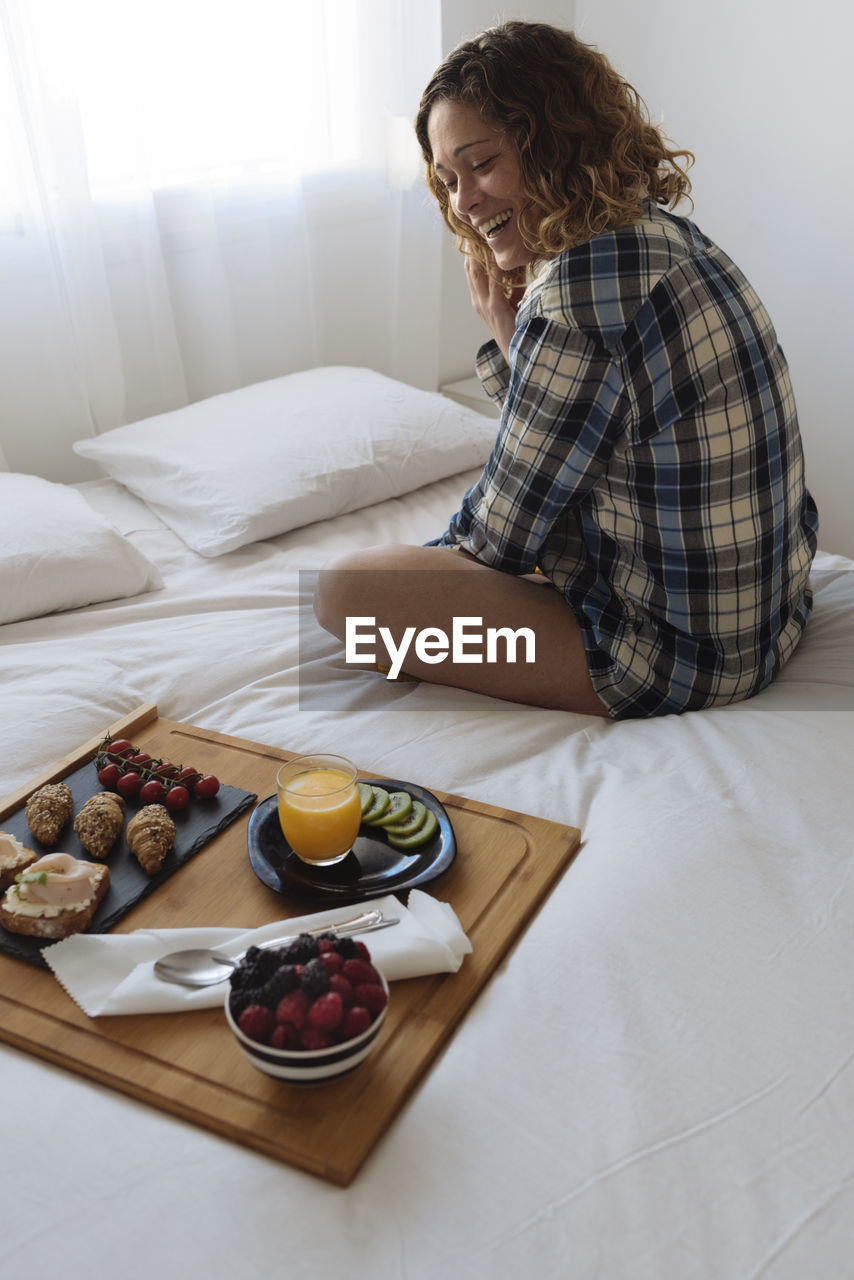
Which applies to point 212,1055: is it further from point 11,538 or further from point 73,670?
point 11,538

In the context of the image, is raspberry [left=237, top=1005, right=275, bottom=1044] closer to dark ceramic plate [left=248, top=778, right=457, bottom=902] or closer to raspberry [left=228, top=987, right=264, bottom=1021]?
raspberry [left=228, top=987, right=264, bottom=1021]

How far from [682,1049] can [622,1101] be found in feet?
0.24

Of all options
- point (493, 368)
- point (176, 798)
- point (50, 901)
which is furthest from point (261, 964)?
point (493, 368)

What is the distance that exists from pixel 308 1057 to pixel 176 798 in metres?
0.43

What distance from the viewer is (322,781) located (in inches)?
41.2

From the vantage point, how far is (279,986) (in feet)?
2.55

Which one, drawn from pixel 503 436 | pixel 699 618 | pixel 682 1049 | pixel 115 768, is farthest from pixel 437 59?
pixel 682 1049

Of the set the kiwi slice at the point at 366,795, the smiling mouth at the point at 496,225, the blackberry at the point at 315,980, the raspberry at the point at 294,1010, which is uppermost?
the smiling mouth at the point at 496,225

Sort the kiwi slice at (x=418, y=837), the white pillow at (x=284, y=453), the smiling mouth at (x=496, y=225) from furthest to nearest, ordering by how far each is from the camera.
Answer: the white pillow at (x=284, y=453)
the smiling mouth at (x=496, y=225)
the kiwi slice at (x=418, y=837)

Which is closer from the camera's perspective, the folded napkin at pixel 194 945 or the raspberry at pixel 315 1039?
the raspberry at pixel 315 1039

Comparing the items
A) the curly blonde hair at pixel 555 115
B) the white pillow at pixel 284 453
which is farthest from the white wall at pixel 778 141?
the curly blonde hair at pixel 555 115

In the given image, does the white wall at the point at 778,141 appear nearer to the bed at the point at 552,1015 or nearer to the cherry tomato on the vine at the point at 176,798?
the bed at the point at 552,1015

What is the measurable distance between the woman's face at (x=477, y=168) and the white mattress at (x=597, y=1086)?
2.27 ft

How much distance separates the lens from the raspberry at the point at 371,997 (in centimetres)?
78
